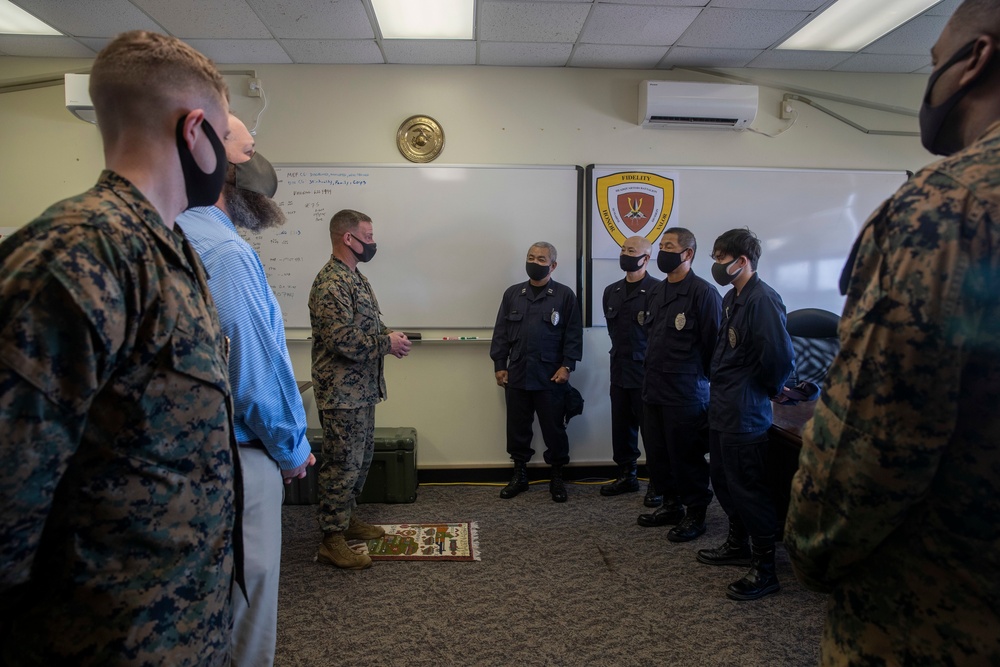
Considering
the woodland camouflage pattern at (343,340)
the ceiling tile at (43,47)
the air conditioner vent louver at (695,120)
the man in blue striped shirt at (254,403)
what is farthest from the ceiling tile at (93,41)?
the air conditioner vent louver at (695,120)

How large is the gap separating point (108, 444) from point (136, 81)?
0.53 meters

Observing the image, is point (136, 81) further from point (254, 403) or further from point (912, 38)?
point (912, 38)

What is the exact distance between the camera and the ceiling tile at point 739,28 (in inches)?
113

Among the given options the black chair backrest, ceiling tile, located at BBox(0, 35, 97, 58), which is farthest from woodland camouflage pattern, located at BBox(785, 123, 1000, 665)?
ceiling tile, located at BBox(0, 35, 97, 58)

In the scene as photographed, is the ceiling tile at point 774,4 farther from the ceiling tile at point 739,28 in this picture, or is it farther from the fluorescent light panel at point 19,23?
the fluorescent light panel at point 19,23

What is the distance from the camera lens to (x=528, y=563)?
8.13ft

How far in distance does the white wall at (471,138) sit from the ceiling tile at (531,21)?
0.43 metres

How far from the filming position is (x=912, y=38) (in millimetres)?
3172

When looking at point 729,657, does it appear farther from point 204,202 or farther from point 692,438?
point 204,202

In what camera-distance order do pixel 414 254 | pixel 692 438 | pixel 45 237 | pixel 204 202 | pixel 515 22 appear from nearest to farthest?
pixel 45 237
pixel 204 202
pixel 692 438
pixel 515 22
pixel 414 254

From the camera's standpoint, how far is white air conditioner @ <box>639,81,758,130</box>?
3.40 meters

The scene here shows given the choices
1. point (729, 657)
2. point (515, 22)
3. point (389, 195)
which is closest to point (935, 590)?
point (729, 657)

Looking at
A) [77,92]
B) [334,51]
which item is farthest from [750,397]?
[77,92]

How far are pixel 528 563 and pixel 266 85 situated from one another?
3.22 m
